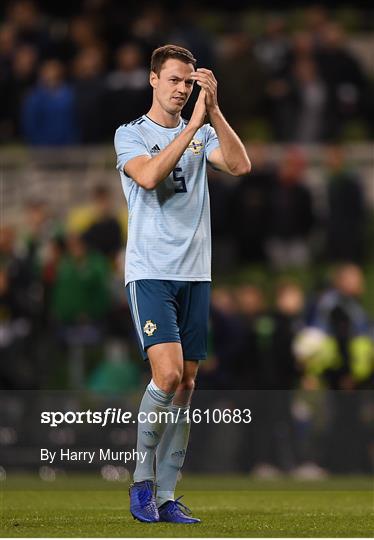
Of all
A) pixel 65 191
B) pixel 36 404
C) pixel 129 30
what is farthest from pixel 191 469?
pixel 129 30

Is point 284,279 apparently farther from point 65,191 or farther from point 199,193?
point 199,193

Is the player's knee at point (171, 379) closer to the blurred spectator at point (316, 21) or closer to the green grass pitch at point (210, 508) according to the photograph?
the green grass pitch at point (210, 508)

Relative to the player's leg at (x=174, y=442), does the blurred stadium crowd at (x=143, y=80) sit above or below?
above

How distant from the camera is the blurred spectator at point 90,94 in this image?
1670cm

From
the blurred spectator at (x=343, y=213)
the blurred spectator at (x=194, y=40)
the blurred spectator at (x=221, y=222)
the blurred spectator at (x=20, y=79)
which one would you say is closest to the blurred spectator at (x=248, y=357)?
the blurred spectator at (x=221, y=222)

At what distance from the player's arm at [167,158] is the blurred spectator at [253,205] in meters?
9.04

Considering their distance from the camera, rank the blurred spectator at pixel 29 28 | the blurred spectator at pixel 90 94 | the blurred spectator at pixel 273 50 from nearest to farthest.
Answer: the blurred spectator at pixel 90 94 → the blurred spectator at pixel 273 50 → the blurred spectator at pixel 29 28

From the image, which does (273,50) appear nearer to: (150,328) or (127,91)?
(127,91)

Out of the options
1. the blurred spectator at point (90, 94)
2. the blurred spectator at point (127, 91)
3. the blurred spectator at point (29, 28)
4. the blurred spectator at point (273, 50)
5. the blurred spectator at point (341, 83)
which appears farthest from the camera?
the blurred spectator at point (29, 28)

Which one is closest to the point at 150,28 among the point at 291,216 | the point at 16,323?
the point at 291,216

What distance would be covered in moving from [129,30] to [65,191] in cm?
252

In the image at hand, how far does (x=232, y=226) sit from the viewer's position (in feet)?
52.9

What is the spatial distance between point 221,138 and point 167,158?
1.26ft

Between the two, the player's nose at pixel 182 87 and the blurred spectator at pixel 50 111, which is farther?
the blurred spectator at pixel 50 111
